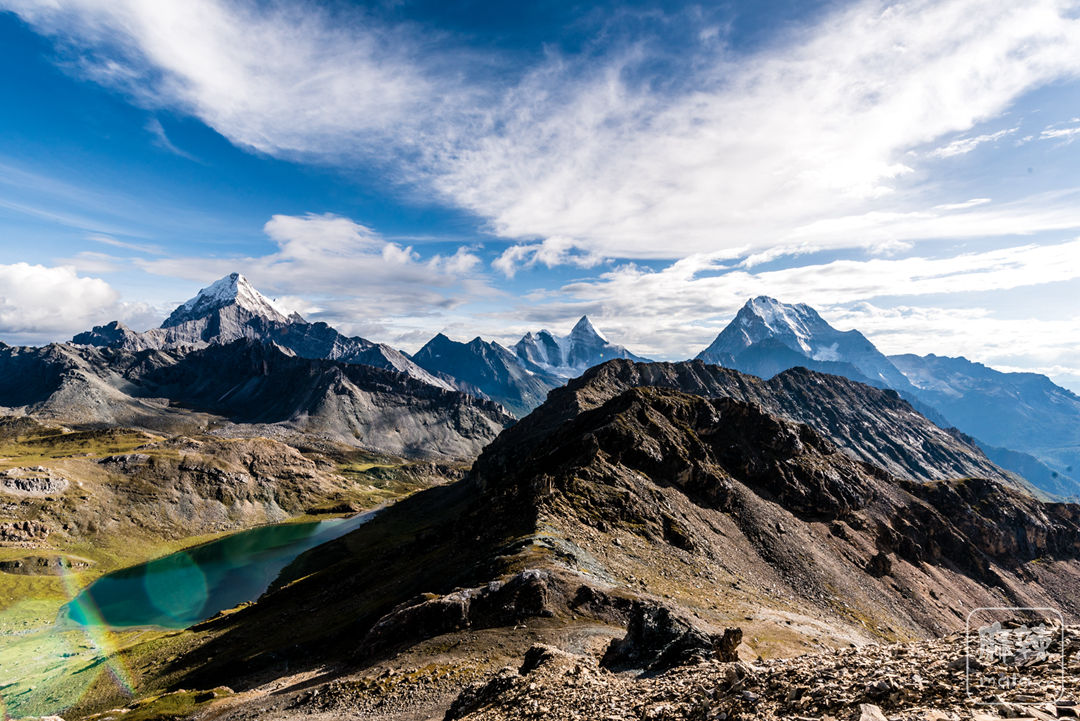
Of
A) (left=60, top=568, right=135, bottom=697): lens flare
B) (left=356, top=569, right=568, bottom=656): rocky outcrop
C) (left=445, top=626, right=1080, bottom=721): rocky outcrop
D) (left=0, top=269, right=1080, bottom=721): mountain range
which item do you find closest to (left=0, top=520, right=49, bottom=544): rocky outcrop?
(left=0, top=269, right=1080, bottom=721): mountain range

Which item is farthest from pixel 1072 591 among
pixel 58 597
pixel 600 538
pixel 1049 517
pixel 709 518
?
pixel 58 597

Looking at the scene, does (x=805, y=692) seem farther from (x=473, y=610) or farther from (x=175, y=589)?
(x=175, y=589)

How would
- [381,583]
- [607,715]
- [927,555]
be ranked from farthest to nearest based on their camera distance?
[927,555] < [381,583] < [607,715]

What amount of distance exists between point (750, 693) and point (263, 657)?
7219 centimetres

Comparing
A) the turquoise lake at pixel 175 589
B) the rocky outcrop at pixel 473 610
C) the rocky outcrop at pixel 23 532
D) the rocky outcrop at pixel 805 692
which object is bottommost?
the turquoise lake at pixel 175 589

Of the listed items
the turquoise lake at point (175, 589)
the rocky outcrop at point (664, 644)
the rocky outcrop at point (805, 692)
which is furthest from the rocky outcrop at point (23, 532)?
the rocky outcrop at point (664, 644)

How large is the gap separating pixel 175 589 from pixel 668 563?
160 m

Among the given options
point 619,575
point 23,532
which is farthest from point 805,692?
point 23,532

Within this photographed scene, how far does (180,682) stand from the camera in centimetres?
7400

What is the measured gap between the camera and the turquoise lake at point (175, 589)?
135 meters

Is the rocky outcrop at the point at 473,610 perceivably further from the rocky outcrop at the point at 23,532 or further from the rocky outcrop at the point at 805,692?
the rocky outcrop at the point at 23,532

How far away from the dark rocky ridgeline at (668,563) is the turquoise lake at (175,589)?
15.0 m

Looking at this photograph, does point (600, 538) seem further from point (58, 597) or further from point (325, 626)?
point (58, 597)

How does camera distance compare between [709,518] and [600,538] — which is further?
[709,518]
